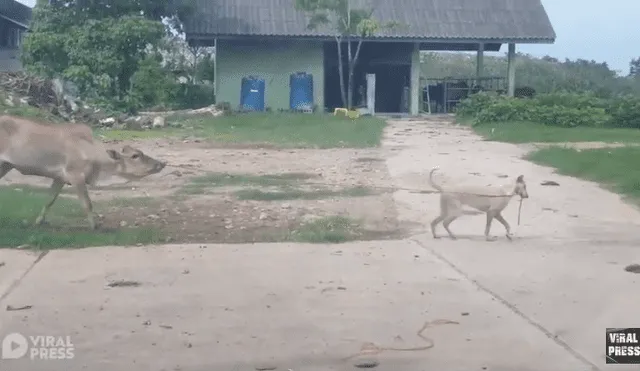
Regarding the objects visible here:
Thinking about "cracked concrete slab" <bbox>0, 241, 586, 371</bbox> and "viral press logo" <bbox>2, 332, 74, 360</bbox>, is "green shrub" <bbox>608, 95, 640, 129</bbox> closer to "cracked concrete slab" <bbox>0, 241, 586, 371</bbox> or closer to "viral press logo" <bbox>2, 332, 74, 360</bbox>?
"cracked concrete slab" <bbox>0, 241, 586, 371</bbox>

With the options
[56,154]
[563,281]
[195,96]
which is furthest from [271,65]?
[563,281]

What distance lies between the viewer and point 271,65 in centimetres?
3784

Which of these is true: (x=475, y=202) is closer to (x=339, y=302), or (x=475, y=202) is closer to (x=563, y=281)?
(x=563, y=281)

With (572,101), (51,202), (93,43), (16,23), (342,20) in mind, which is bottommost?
(51,202)

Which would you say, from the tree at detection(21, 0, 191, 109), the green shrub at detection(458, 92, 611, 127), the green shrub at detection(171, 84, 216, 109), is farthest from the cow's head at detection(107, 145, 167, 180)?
the green shrub at detection(171, 84, 216, 109)

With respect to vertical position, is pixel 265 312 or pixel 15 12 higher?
pixel 15 12

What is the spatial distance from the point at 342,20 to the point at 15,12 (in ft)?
43.0

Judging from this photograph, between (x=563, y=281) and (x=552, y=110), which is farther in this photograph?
(x=552, y=110)

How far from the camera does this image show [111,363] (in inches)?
241

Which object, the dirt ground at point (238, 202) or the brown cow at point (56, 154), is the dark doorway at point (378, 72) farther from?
the brown cow at point (56, 154)

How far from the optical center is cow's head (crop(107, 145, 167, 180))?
11.1 meters

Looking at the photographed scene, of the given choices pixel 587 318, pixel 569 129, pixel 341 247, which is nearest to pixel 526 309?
pixel 587 318

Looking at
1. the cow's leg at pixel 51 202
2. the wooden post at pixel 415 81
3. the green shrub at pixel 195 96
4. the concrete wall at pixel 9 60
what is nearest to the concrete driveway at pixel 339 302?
the cow's leg at pixel 51 202

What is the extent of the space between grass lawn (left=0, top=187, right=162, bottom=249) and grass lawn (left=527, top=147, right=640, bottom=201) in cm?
714
